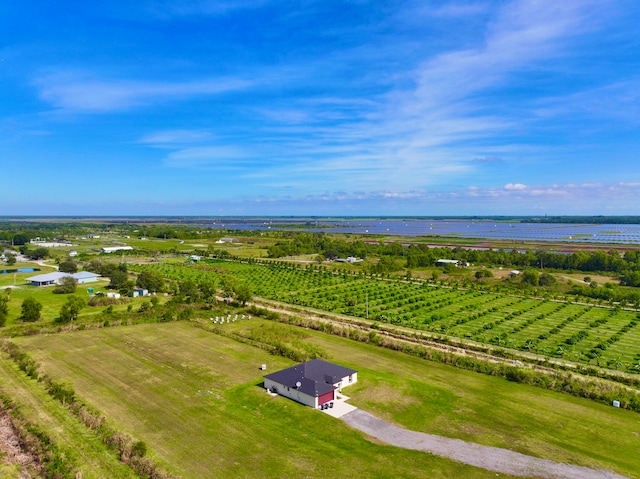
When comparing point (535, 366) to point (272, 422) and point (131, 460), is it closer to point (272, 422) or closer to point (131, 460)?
point (272, 422)

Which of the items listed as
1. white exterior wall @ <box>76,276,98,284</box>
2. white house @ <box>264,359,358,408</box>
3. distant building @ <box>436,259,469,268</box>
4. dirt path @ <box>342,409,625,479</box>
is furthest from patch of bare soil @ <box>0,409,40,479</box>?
distant building @ <box>436,259,469,268</box>

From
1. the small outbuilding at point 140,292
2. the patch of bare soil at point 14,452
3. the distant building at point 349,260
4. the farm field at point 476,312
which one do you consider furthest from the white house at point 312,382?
the distant building at point 349,260

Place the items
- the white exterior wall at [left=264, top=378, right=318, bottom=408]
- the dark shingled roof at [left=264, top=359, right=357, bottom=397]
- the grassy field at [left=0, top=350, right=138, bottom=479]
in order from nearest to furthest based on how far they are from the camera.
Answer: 1. the grassy field at [left=0, top=350, right=138, bottom=479]
2. the white exterior wall at [left=264, top=378, right=318, bottom=408]
3. the dark shingled roof at [left=264, top=359, right=357, bottom=397]

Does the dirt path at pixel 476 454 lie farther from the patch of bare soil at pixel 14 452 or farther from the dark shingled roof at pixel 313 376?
the patch of bare soil at pixel 14 452

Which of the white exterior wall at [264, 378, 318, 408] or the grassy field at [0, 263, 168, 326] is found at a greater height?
the white exterior wall at [264, 378, 318, 408]

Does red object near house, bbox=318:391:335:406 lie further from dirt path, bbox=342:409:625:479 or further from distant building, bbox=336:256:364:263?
distant building, bbox=336:256:364:263

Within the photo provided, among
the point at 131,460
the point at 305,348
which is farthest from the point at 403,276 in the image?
the point at 131,460
